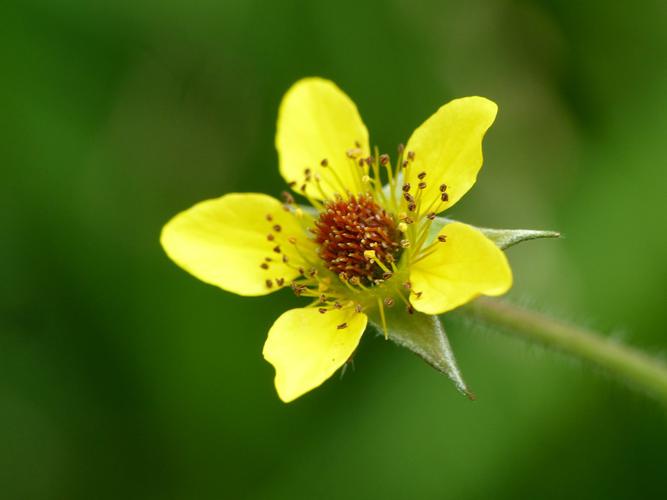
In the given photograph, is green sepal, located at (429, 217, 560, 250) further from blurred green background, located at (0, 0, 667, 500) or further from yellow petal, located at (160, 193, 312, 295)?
blurred green background, located at (0, 0, 667, 500)

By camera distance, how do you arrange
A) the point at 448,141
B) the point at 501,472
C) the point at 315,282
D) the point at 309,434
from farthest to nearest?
1. the point at 309,434
2. the point at 501,472
3. the point at 315,282
4. the point at 448,141

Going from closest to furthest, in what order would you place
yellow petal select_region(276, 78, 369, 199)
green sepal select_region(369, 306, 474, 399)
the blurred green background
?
green sepal select_region(369, 306, 474, 399) → yellow petal select_region(276, 78, 369, 199) → the blurred green background

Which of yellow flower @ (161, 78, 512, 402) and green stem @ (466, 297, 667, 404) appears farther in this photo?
green stem @ (466, 297, 667, 404)

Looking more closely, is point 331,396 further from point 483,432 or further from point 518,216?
point 518,216

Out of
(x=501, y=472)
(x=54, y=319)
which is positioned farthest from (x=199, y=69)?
(x=501, y=472)

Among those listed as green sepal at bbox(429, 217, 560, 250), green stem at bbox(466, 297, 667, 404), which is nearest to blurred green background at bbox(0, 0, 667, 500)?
green stem at bbox(466, 297, 667, 404)

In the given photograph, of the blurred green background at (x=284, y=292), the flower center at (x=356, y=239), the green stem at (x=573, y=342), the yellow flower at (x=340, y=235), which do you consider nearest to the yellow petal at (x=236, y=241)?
the yellow flower at (x=340, y=235)

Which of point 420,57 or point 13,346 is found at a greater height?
point 420,57
